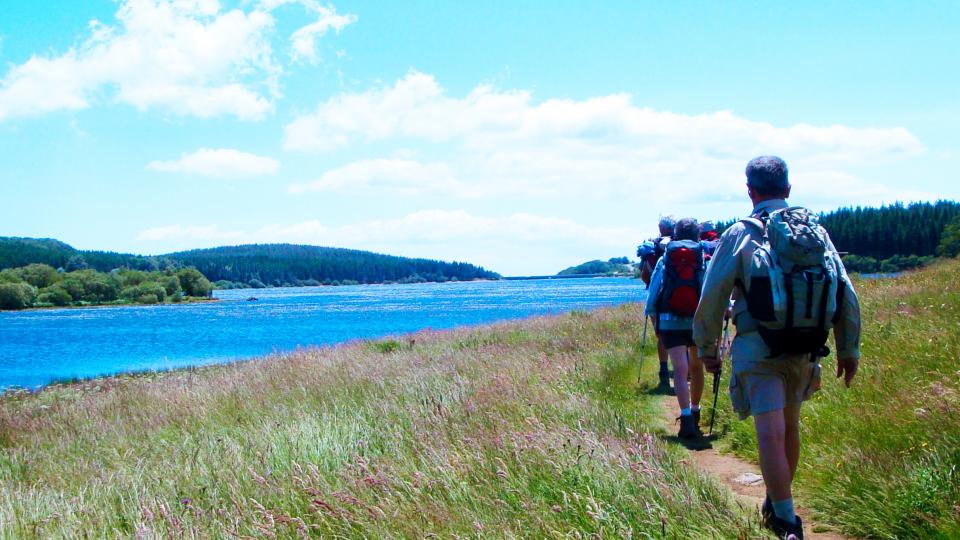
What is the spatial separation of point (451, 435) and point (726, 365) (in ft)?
14.1

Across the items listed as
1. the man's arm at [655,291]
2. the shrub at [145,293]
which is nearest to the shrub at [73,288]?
the shrub at [145,293]

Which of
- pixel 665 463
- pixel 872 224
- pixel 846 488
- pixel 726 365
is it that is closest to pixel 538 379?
pixel 726 365

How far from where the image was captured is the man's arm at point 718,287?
3.69 metres

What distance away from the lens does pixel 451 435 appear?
5316 mm

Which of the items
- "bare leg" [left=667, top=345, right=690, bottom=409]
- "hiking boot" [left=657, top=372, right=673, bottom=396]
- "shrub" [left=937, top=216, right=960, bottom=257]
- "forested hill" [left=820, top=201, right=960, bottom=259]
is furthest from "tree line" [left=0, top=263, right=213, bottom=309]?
"bare leg" [left=667, top=345, right=690, bottom=409]

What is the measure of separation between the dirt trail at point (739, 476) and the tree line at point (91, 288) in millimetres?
130133

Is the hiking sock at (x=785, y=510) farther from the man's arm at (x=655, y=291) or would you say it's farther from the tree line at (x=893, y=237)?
the tree line at (x=893, y=237)

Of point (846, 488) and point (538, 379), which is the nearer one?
point (846, 488)

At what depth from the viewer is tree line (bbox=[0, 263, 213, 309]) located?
118 metres

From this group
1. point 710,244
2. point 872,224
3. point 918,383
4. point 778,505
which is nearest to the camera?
point 778,505

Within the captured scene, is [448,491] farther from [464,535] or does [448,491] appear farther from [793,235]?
[793,235]

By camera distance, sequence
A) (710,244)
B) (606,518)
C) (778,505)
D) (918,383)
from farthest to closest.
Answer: (710,244) → (918,383) → (778,505) → (606,518)

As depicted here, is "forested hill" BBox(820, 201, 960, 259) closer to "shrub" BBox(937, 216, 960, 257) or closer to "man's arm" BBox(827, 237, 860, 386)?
"shrub" BBox(937, 216, 960, 257)

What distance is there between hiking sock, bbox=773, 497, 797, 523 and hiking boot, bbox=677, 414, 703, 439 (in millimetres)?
2572
